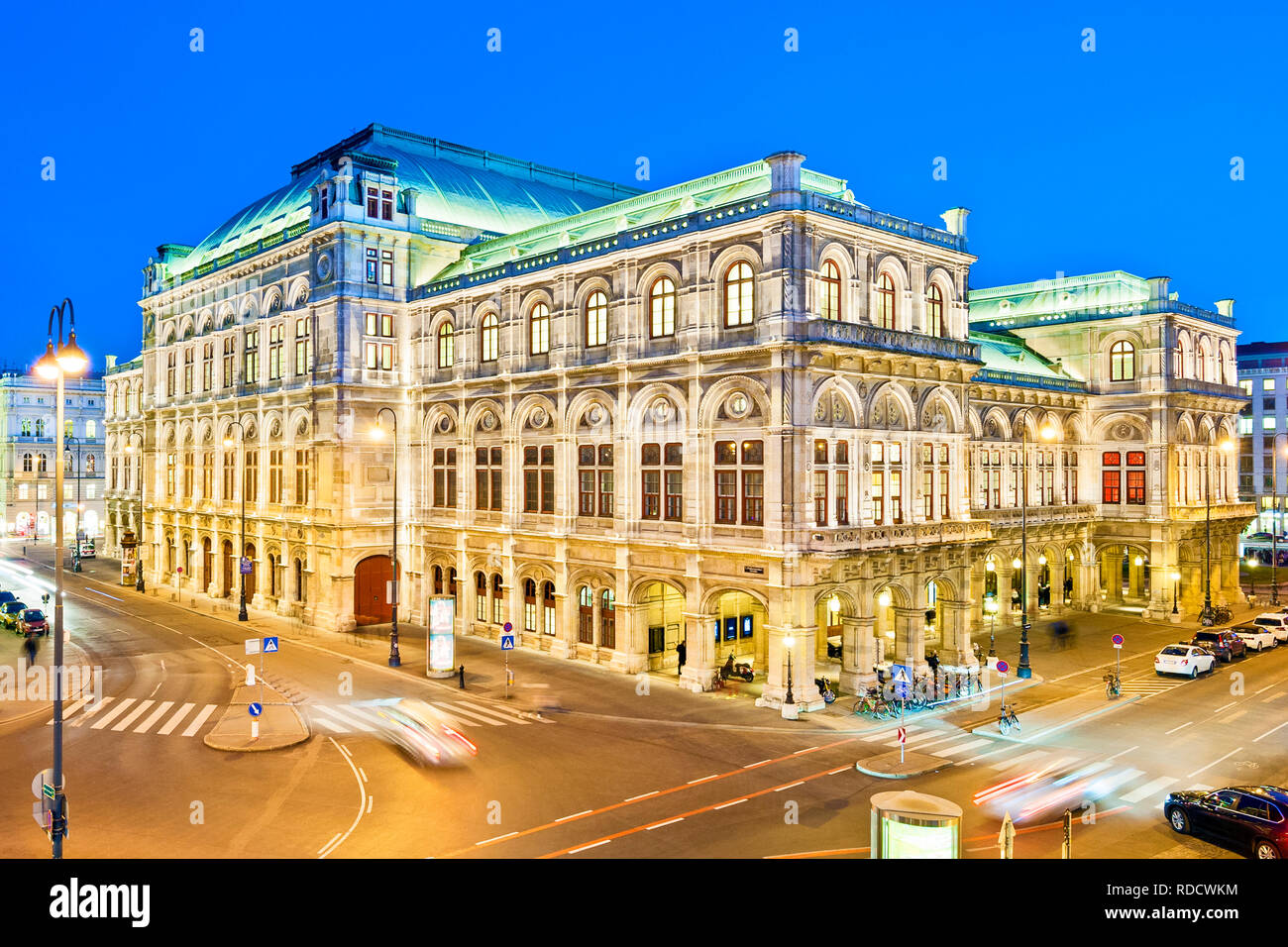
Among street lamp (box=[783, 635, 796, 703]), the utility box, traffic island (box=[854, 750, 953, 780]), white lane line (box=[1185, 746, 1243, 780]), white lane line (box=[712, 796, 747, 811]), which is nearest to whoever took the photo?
the utility box

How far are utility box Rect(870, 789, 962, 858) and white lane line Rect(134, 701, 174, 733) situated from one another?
27588mm

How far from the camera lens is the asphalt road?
2191cm

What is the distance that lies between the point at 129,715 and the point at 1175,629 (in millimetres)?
55573

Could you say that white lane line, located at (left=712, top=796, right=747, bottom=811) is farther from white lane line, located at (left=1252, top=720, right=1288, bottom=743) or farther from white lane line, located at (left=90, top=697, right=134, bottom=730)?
white lane line, located at (left=90, top=697, right=134, bottom=730)

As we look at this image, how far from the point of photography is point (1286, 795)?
860 inches

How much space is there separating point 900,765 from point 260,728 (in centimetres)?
2148

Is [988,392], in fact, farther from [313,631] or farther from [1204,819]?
[313,631]

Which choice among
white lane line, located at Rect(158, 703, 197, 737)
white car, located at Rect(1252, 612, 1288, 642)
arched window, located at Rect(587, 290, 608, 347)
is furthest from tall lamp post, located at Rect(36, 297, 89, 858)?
white car, located at Rect(1252, 612, 1288, 642)

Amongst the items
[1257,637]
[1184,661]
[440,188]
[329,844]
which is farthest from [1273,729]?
[440,188]

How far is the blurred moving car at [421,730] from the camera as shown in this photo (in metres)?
29.3

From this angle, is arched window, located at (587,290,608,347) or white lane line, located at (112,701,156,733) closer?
white lane line, located at (112,701,156,733)

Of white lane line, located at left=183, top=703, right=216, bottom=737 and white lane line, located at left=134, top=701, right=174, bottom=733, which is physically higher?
white lane line, located at left=134, top=701, right=174, bottom=733

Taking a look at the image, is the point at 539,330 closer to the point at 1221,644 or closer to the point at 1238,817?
the point at 1238,817

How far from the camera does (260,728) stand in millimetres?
32000
